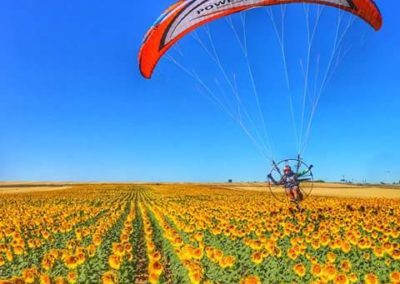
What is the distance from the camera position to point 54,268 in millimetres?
8844

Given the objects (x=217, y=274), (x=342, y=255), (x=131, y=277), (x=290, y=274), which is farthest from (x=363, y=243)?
(x=131, y=277)

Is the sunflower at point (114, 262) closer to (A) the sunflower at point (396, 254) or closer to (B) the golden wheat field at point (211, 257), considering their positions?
(B) the golden wheat field at point (211, 257)

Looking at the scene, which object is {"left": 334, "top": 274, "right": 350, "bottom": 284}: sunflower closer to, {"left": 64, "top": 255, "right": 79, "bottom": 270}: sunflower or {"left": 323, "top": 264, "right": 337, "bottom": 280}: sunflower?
{"left": 323, "top": 264, "right": 337, "bottom": 280}: sunflower

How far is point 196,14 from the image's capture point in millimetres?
15734

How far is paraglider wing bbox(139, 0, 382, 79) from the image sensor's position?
1544 centimetres

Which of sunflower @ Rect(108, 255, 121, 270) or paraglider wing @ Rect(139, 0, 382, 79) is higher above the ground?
paraglider wing @ Rect(139, 0, 382, 79)

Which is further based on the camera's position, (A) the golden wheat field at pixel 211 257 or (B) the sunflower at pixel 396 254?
(B) the sunflower at pixel 396 254

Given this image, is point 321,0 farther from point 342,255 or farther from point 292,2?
point 342,255

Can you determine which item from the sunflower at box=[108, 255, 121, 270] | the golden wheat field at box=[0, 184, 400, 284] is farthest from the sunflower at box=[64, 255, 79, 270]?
the sunflower at box=[108, 255, 121, 270]

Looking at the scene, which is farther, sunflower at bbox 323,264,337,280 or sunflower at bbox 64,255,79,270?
sunflower at bbox 64,255,79,270

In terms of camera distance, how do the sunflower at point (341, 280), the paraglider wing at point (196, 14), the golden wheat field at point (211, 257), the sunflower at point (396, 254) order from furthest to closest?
the paraglider wing at point (196, 14) < the sunflower at point (396, 254) < the golden wheat field at point (211, 257) < the sunflower at point (341, 280)

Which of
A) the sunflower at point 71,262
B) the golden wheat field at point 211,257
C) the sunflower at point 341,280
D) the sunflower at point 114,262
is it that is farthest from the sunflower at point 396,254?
the sunflower at point 71,262

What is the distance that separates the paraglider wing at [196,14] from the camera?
1544 cm

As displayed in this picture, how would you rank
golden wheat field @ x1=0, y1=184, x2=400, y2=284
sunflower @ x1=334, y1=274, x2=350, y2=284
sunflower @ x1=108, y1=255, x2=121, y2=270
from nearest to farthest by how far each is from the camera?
1. sunflower @ x1=334, y1=274, x2=350, y2=284
2. golden wheat field @ x1=0, y1=184, x2=400, y2=284
3. sunflower @ x1=108, y1=255, x2=121, y2=270
